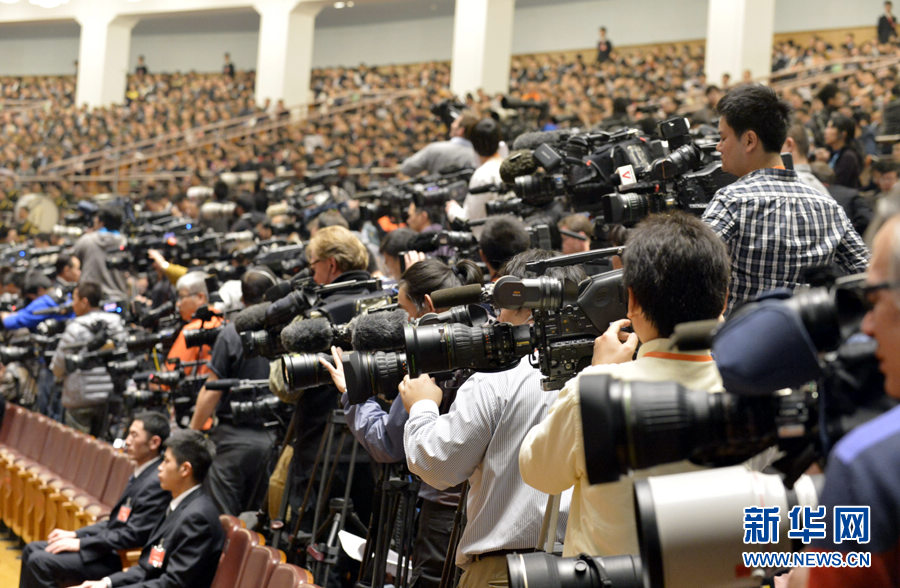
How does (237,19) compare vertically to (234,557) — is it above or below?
above

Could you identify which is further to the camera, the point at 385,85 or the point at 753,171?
the point at 385,85

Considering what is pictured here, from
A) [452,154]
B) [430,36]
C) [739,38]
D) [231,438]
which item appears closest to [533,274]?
[231,438]

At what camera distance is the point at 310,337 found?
286 cm

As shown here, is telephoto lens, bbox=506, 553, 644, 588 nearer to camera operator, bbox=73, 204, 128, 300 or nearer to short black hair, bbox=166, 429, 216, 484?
short black hair, bbox=166, 429, 216, 484

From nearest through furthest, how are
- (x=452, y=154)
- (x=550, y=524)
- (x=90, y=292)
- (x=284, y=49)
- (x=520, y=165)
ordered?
(x=550, y=524), (x=520, y=165), (x=452, y=154), (x=90, y=292), (x=284, y=49)

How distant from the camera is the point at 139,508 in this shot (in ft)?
13.1

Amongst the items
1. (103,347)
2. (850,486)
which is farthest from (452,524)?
(103,347)

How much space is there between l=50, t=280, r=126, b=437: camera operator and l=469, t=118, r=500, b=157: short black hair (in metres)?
2.50

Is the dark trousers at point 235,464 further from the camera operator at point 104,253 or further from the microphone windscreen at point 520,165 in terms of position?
the camera operator at point 104,253

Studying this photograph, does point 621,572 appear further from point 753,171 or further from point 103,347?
point 103,347

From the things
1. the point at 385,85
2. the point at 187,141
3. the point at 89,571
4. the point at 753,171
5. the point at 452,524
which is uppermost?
the point at 385,85

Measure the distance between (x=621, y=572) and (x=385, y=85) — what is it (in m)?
17.0

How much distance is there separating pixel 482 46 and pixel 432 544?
12231 millimetres

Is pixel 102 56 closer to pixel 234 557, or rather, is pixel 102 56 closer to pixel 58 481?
pixel 58 481
